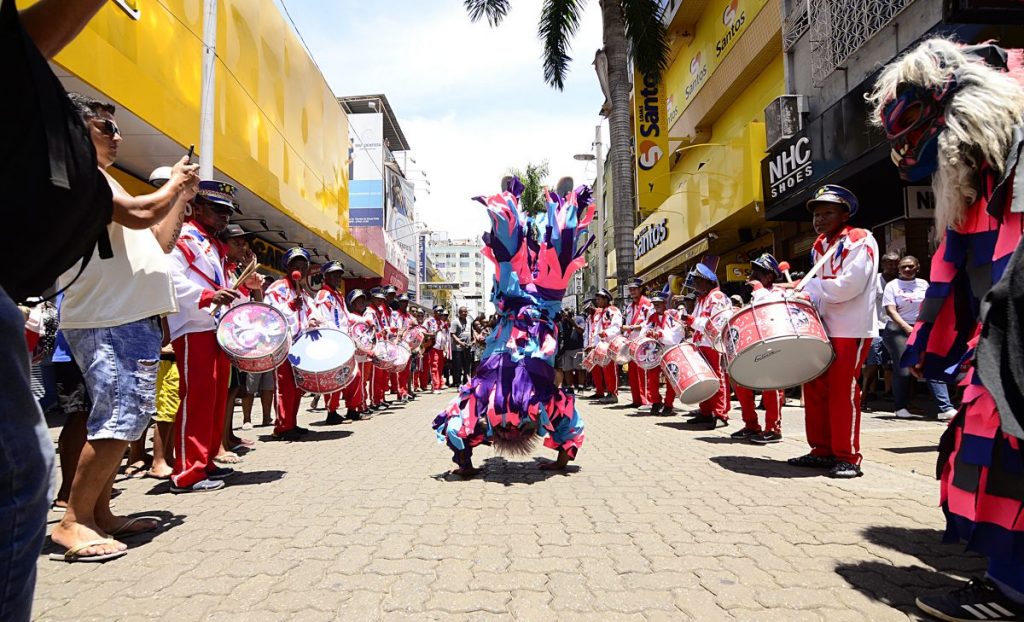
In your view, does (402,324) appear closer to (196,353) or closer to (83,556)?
(196,353)

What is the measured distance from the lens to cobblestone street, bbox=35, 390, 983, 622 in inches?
90.0

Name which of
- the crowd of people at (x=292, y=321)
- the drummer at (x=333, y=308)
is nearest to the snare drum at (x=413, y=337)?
the drummer at (x=333, y=308)

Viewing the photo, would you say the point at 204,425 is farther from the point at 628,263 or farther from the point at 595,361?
the point at 628,263

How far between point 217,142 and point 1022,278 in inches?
444

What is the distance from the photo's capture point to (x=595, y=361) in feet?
35.7

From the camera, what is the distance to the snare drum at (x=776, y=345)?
3938 mm

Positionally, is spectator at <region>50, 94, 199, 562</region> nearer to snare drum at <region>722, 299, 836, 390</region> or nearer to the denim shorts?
the denim shorts

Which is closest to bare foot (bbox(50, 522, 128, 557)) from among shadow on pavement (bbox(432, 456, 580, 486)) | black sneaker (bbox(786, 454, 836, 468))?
shadow on pavement (bbox(432, 456, 580, 486))

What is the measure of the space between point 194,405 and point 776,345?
3923mm

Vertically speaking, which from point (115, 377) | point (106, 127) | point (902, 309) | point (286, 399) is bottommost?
point (286, 399)

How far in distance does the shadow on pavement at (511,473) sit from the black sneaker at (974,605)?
2664 millimetres

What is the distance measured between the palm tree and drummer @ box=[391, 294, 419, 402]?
4.88m

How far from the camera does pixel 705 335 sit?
23.5 ft

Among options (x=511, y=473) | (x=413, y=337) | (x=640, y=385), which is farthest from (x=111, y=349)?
(x=413, y=337)
